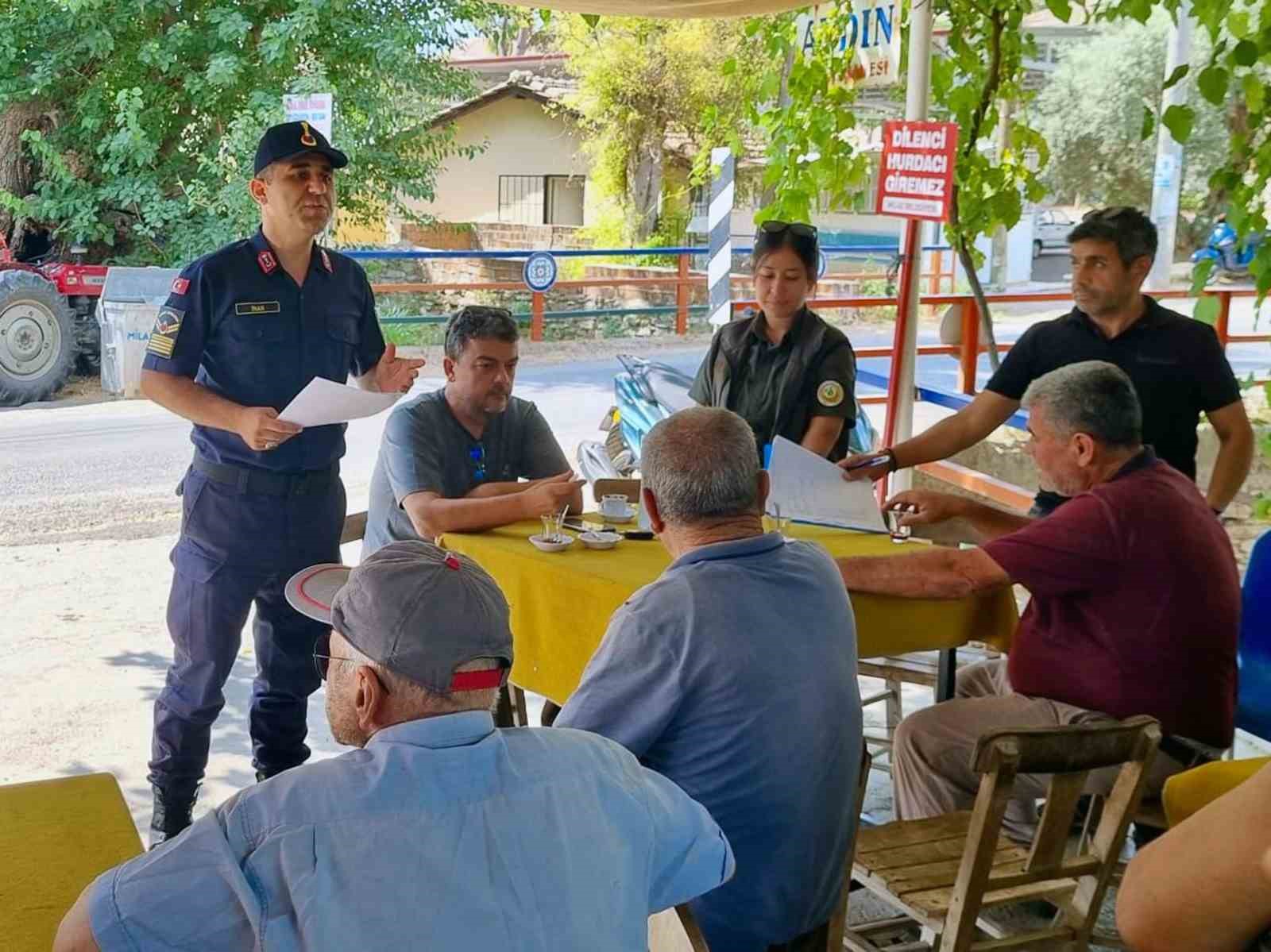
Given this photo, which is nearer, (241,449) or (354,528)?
(241,449)

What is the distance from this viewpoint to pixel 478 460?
385 centimetres

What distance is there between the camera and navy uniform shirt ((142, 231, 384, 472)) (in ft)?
11.6

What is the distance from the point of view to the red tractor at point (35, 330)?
11.7m

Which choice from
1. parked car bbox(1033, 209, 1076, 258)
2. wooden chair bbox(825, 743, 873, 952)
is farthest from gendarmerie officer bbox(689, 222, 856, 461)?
parked car bbox(1033, 209, 1076, 258)

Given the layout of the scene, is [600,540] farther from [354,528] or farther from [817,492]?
[354,528]

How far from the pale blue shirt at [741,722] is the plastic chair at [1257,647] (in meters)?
1.68

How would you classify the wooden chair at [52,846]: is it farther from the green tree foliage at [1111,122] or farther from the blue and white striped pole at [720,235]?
the green tree foliage at [1111,122]

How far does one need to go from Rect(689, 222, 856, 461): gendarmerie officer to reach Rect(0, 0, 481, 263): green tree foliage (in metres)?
10.6

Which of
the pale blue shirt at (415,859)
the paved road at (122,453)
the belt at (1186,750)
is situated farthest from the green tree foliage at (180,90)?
the pale blue shirt at (415,859)

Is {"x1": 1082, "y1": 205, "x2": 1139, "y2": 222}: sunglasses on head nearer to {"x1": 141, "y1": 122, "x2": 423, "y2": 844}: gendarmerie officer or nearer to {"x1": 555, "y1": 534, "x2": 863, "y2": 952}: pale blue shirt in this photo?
{"x1": 141, "y1": 122, "x2": 423, "y2": 844}: gendarmerie officer

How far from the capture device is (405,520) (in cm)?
383

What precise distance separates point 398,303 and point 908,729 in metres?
13.5

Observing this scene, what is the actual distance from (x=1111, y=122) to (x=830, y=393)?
2531 cm

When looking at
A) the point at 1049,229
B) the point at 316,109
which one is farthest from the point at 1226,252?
the point at 316,109
